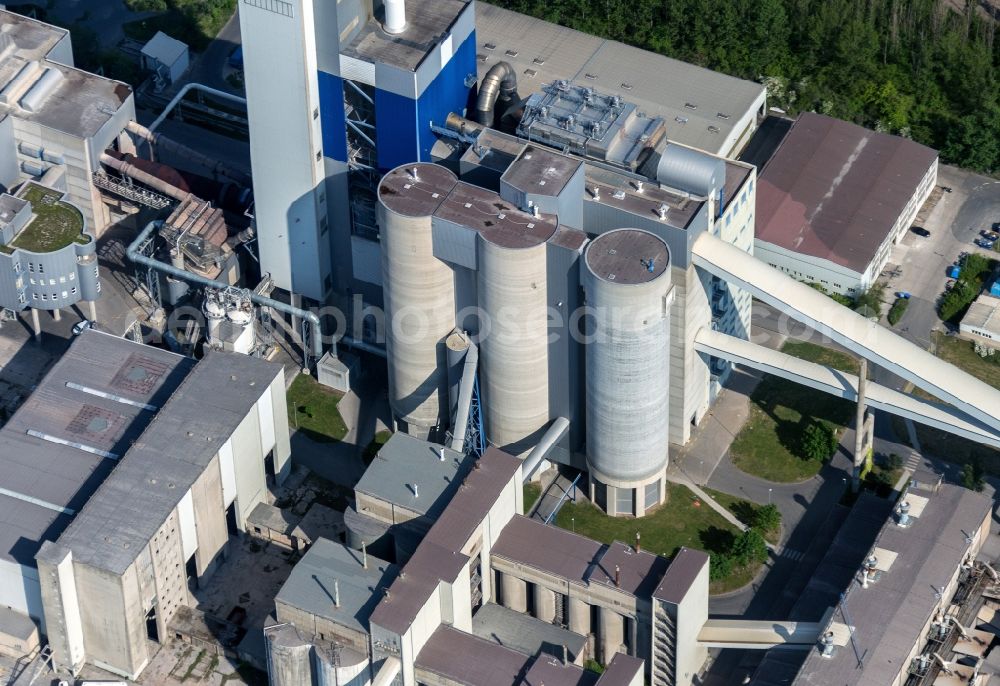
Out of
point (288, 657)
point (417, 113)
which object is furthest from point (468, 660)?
point (417, 113)

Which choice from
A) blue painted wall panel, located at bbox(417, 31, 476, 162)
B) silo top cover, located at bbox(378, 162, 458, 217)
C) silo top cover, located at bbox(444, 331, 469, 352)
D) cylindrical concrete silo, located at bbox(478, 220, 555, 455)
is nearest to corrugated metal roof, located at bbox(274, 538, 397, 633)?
silo top cover, located at bbox(444, 331, 469, 352)

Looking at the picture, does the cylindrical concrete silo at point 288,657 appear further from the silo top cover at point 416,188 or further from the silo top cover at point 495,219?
the silo top cover at point 416,188

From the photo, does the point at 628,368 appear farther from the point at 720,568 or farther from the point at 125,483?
the point at 125,483

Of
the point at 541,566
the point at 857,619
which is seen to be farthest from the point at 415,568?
the point at 857,619

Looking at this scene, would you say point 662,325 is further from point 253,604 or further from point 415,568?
point 253,604

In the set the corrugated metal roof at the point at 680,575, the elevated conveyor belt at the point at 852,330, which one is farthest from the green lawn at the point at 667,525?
the elevated conveyor belt at the point at 852,330
